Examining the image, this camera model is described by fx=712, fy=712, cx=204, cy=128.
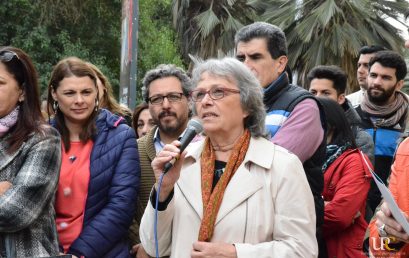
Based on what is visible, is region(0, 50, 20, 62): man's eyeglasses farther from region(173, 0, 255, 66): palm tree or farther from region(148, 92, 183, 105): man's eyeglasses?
region(173, 0, 255, 66): palm tree

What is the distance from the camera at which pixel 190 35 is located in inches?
701

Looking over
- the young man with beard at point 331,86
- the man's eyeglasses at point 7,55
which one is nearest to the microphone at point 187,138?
the man's eyeglasses at point 7,55

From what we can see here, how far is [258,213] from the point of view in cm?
314

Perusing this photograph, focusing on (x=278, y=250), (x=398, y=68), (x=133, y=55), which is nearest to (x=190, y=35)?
(x=133, y=55)

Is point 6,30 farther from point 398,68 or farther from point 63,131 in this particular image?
point 63,131

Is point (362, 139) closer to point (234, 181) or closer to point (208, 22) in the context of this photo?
point (234, 181)

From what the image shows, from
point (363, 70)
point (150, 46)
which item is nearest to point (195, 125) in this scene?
point (363, 70)

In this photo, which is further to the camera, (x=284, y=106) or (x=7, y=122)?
(x=284, y=106)

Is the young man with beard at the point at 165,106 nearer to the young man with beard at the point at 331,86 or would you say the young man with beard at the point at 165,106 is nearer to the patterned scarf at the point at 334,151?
the patterned scarf at the point at 334,151

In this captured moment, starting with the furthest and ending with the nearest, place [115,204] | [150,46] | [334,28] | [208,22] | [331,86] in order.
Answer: [150,46] → [208,22] → [334,28] → [331,86] → [115,204]

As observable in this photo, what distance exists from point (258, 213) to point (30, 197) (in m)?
1.10

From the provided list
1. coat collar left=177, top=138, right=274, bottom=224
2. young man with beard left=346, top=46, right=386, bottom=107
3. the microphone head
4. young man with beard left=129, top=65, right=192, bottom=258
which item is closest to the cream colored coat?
coat collar left=177, top=138, right=274, bottom=224

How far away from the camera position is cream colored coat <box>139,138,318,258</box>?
3129 millimetres

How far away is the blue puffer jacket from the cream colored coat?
0.61 meters
